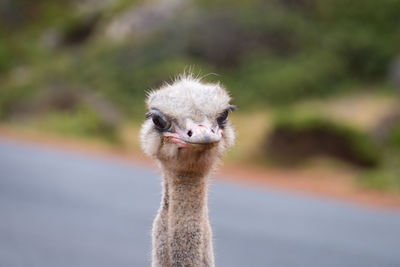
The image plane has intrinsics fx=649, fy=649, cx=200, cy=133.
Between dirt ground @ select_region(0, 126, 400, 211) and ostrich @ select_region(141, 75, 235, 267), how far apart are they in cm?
669

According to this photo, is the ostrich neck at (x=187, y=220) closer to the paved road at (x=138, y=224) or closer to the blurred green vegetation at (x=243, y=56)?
the paved road at (x=138, y=224)

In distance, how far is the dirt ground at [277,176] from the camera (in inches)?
392

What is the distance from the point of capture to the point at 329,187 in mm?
10820

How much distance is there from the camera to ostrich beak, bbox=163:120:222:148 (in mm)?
1998

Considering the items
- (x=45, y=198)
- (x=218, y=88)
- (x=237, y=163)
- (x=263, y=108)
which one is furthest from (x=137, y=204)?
(x=263, y=108)

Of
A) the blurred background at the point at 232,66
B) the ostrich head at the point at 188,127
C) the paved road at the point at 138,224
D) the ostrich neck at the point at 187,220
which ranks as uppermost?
the blurred background at the point at 232,66

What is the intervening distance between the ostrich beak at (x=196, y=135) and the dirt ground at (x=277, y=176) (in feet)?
22.7

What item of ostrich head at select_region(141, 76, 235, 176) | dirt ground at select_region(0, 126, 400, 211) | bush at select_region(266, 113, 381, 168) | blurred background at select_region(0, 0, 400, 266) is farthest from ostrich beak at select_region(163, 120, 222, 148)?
blurred background at select_region(0, 0, 400, 266)

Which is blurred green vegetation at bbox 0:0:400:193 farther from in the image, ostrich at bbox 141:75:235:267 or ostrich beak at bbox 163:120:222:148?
ostrich beak at bbox 163:120:222:148

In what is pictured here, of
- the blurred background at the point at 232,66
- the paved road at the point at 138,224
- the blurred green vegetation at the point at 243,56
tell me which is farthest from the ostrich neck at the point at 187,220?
the blurred green vegetation at the point at 243,56

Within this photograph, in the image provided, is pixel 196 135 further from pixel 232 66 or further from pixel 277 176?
pixel 232 66

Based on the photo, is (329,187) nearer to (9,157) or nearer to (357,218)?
(357,218)

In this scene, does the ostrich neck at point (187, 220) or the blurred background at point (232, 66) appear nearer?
the ostrich neck at point (187, 220)

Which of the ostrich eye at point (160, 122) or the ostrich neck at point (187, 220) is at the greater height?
the ostrich eye at point (160, 122)
